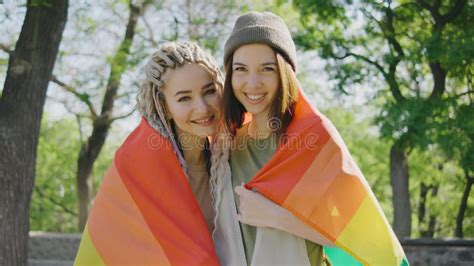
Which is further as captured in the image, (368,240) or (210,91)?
(210,91)

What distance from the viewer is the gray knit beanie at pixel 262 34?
10.0ft

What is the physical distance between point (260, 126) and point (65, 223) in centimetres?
2060

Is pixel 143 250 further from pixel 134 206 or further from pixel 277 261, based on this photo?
pixel 277 261

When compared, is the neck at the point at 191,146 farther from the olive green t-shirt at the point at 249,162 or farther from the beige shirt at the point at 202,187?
the olive green t-shirt at the point at 249,162

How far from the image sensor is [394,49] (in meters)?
11.5

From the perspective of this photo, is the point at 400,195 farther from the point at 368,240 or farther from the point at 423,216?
the point at 368,240

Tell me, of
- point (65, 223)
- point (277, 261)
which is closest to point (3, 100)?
point (277, 261)

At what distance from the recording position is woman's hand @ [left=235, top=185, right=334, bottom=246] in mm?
2922

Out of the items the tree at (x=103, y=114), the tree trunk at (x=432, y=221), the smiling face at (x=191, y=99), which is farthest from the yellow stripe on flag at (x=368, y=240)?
the tree trunk at (x=432, y=221)

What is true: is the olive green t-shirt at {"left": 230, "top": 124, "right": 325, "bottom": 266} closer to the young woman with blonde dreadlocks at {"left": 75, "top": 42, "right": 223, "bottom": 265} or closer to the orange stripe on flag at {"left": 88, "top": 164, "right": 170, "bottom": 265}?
the young woman with blonde dreadlocks at {"left": 75, "top": 42, "right": 223, "bottom": 265}

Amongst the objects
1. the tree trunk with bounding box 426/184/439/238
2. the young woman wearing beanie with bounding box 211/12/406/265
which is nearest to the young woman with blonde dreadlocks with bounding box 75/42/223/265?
the young woman wearing beanie with bounding box 211/12/406/265

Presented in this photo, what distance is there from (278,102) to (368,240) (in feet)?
2.31

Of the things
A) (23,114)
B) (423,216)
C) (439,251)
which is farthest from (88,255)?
(423,216)

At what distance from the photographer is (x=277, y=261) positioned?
293 centimetres
